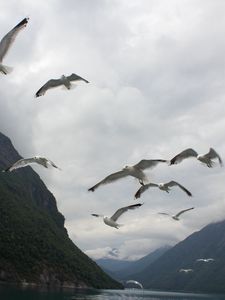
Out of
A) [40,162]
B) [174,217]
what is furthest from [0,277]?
[40,162]

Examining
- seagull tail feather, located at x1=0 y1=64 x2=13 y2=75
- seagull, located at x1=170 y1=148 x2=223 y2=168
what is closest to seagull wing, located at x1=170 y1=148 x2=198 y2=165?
seagull, located at x1=170 y1=148 x2=223 y2=168

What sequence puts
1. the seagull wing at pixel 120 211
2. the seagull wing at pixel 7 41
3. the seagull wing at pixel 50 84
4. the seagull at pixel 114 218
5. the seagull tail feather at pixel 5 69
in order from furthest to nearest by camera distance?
the seagull at pixel 114 218, the seagull wing at pixel 120 211, the seagull wing at pixel 50 84, the seagull tail feather at pixel 5 69, the seagull wing at pixel 7 41

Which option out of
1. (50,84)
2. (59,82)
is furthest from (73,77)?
(50,84)

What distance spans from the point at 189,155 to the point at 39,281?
549ft

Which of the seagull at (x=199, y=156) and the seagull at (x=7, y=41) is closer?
the seagull at (x=7, y=41)

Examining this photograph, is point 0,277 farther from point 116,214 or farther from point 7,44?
point 7,44

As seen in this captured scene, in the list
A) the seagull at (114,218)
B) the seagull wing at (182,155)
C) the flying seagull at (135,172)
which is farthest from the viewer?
the seagull at (114,218)

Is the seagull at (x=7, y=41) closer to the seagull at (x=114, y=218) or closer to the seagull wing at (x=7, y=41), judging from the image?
the seagull wing at (x=7, y=41)

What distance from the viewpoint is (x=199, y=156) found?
102 ft

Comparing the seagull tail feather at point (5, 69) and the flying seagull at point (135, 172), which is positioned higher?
the seagull tail feather at point (5, 69)

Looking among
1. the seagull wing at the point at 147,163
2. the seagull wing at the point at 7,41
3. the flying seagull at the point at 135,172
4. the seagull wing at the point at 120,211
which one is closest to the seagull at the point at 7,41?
the seagull wing at the point at 7,41

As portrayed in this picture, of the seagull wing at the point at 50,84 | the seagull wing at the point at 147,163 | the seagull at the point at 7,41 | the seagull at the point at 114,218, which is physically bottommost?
the seagull at the point at 114,218

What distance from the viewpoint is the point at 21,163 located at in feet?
107

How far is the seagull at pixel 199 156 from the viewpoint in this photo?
99.6 feet
